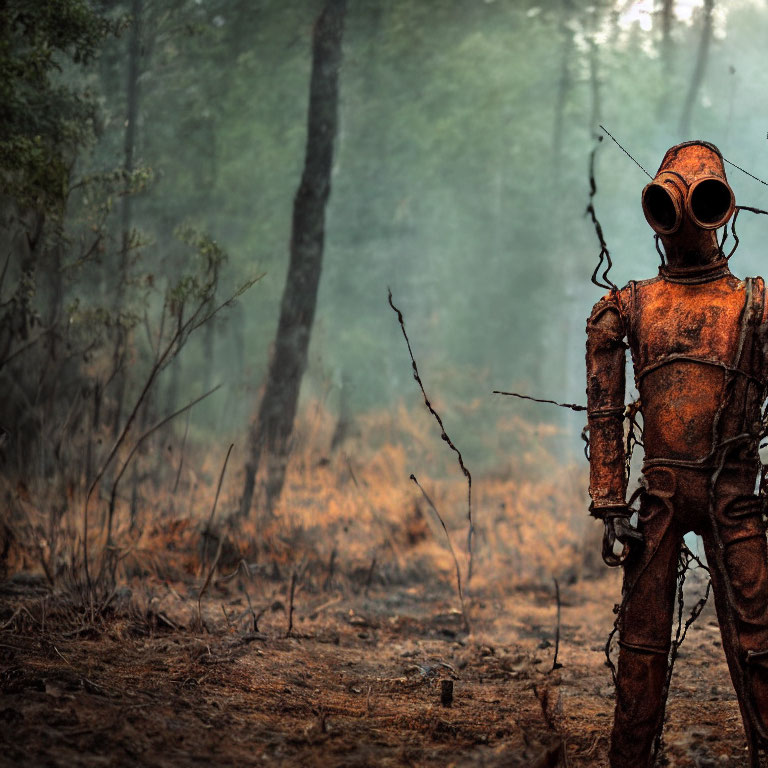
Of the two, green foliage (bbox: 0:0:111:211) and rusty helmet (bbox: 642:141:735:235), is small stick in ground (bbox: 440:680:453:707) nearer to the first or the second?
rusty helmet (bbox: 642:141:735:235)

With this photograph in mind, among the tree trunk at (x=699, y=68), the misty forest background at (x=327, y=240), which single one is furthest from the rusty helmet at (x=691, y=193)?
the tree trunk at (x=699, y=68)

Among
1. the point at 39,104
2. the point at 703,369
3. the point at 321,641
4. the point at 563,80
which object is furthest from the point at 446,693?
the point at 563,80

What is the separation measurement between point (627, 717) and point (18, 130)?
7.07m

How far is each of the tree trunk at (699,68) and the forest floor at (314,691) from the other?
1436 cm

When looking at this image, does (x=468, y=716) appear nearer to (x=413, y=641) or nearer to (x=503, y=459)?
(x=413, y=641)

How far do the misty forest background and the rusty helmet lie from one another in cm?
168

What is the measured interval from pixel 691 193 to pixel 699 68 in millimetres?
16989

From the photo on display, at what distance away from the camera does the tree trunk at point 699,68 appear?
1725 cm

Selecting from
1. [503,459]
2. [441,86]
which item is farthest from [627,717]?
[441,86]

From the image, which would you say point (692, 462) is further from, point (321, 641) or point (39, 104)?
point (39, 104)

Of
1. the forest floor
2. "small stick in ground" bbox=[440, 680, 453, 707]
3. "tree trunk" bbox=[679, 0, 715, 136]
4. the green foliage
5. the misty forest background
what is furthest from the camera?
"tree trunk" bbox=[679, 0, 715, 136]

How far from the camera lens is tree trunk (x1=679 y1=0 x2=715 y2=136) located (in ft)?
56.6

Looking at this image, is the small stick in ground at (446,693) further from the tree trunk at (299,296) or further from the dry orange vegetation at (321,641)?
the tree trunk at (299,296)

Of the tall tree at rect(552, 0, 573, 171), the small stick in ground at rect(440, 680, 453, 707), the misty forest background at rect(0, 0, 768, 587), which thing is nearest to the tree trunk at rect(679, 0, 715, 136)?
the misty forest background at rect(0, 0, 768, 587)
